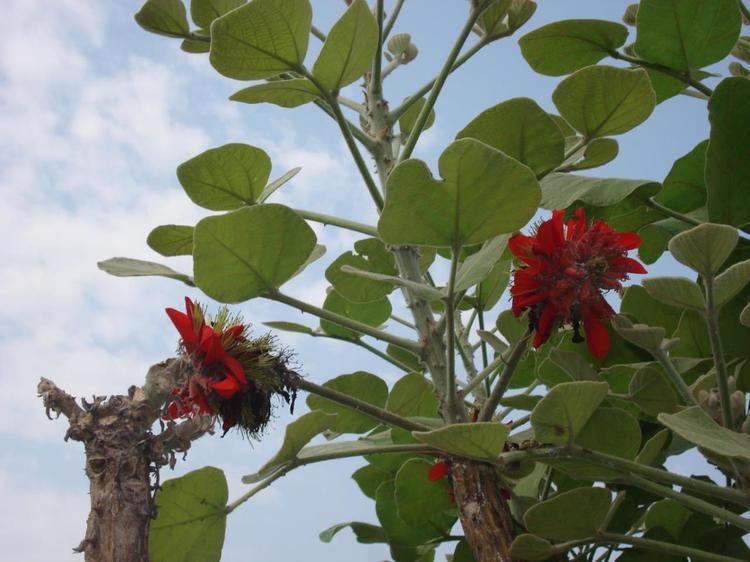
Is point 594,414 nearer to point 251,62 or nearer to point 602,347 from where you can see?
point 602,347

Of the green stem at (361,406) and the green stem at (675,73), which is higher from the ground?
the green stem at (675,73)

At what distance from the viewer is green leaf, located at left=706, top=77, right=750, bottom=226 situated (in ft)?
3.86

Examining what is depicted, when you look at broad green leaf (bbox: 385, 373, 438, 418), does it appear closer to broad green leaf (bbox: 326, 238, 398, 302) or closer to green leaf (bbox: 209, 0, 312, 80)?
broad green leaf (bbox: 326, 238, 398, 302)

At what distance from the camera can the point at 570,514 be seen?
105cm

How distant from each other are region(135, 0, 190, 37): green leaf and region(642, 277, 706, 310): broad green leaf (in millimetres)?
817

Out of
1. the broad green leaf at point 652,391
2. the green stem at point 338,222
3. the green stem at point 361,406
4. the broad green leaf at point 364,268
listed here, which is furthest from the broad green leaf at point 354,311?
the broad green leaf at point 652,391

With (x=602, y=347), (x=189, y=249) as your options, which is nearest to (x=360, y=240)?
(x=189, y=249)

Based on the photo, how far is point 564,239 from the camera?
1.05 metres

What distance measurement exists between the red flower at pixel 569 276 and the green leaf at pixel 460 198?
0.34ft

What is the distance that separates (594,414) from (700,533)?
43 centimetres

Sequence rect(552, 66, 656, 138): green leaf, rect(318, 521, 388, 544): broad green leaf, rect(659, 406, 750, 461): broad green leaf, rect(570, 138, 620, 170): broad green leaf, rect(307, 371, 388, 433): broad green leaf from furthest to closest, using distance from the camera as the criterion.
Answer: rect(318, 521, 388, 544): broad green leaf → rect(307, 371, 388, 433): broad green leaf → rect(570, 138, 620, 170): broad green leaf → rect(552, 66, 656, 138): green leaf → rect(659, 406, 750, 461): broad green leaf

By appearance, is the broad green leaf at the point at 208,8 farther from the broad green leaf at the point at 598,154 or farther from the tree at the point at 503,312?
the broad green leaf at the point at 598,154

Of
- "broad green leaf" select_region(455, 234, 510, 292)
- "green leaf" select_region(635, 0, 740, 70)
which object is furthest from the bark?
"green leaf" select_region(635, 0, 740, 70)

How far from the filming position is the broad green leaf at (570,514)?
1.02 m
